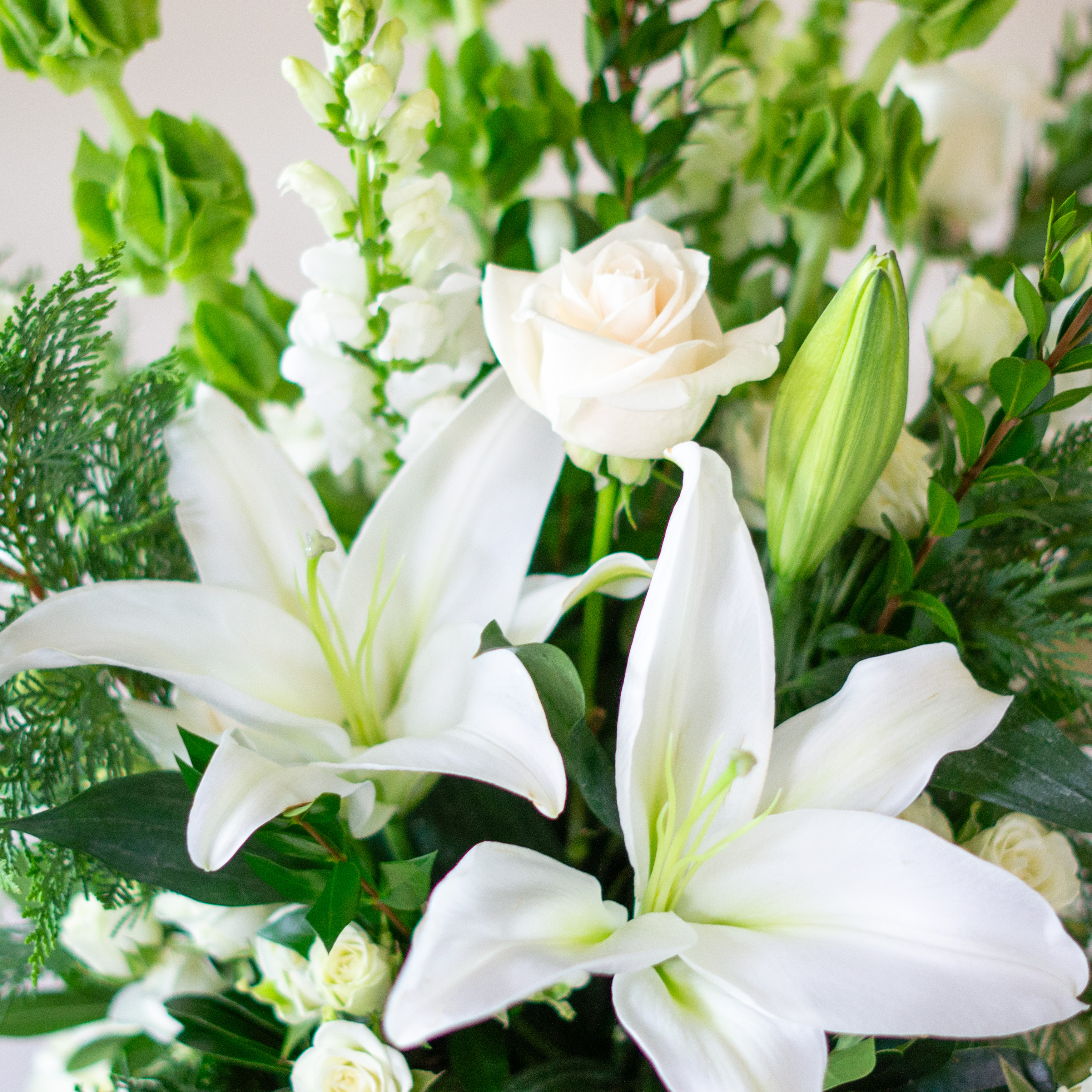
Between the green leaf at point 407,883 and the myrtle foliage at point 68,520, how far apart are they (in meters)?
0.12

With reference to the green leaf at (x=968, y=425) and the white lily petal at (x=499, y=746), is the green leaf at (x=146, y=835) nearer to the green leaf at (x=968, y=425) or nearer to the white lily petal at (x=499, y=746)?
the white lily petal at (x=499, y=746)

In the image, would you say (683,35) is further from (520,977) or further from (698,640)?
(520,977)

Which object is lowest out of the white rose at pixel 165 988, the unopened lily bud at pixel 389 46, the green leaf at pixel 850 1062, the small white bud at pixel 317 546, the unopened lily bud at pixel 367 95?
the white rose at pixel 165 988

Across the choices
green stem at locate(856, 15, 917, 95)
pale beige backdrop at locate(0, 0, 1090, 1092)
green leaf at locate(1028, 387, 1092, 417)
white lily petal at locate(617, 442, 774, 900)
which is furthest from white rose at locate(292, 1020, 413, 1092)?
pale beige backdrop at locate(0, 0, 1090, 1092)

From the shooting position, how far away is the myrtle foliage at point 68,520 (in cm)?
36

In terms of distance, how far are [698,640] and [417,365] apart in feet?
0.62

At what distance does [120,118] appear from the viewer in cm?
43

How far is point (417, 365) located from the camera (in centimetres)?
42

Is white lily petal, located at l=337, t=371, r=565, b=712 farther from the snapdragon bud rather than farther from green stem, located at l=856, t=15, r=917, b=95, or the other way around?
green stem, located at l=856, t=15, r=917, b=95

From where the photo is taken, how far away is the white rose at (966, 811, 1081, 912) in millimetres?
365

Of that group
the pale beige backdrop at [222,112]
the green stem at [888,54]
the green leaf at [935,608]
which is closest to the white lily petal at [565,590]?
the green leaf at [935,608]

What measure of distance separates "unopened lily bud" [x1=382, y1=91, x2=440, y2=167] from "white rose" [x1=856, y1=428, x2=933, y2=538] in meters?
0.22

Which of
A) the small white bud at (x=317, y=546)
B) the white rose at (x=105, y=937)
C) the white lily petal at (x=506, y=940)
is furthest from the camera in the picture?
the white rose at (x=105, y=937)

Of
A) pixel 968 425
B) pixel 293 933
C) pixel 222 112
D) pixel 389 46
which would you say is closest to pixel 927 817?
pixel 968 425
